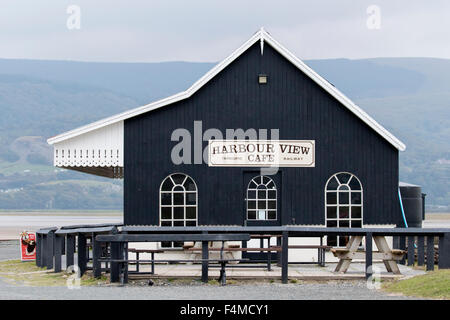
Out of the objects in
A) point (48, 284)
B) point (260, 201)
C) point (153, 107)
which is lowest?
point (48, 284)

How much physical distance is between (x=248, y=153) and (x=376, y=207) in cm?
369

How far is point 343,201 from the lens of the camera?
23.5m

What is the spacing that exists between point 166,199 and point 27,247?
199 inches

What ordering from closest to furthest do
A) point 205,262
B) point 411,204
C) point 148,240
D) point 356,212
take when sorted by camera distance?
point 148,240 < point 205,262 < point 356,212 < point 411,204

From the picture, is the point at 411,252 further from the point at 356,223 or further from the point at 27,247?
the point at 27,247

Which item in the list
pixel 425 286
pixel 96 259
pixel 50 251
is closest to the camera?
pixel 425 286

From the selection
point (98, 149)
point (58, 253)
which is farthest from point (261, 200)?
point (58, 253)

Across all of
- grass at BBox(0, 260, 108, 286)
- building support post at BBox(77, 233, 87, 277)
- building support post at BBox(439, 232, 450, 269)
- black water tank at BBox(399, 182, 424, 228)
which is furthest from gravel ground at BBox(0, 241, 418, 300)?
black water tank at BBox(399, 182, 424, 228)

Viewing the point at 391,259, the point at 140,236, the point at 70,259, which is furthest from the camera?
the point at 70,259
